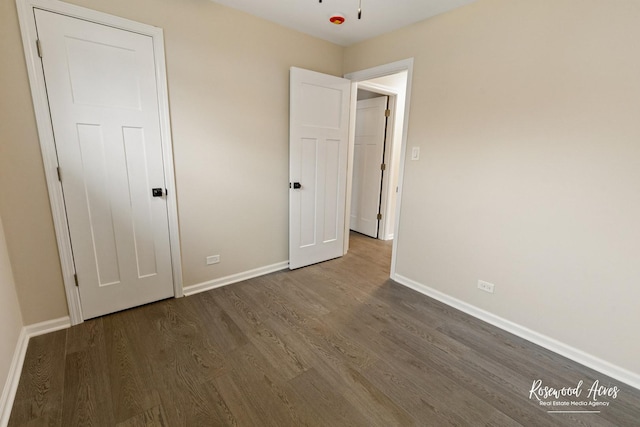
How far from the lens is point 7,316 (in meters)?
1.66

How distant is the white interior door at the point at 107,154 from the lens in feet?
6.16

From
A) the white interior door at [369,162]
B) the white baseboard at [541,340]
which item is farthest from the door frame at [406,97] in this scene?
the white interior door at [369,162]

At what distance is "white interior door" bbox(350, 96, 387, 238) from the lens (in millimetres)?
4273

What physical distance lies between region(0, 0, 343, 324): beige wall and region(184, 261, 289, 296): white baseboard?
0.05 m

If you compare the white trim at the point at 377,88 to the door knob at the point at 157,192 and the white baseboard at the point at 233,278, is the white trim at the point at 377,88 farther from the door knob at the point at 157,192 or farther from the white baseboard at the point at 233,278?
the door knob at the point at 157,192

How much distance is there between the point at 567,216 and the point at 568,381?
1.01m

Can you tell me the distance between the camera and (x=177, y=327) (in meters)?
2.14

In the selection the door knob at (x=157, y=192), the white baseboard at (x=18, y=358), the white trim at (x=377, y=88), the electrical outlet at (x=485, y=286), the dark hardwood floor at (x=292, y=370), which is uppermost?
the white trim at (x=377, y=88)

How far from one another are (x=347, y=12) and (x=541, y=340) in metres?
2.94

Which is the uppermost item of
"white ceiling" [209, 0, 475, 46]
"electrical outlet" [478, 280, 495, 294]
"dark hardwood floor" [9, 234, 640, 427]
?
"white ceiling" [209, 0, 475, 46]

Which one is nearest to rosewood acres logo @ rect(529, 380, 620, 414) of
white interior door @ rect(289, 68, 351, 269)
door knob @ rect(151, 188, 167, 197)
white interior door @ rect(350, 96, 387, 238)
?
white interior door @ rect(289, 68, 351, 269)

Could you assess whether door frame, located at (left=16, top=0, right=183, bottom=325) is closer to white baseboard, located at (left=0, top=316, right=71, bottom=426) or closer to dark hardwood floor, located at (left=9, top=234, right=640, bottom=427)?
white baseboard, located at (left=0, top=316, right=71, bottom=426)

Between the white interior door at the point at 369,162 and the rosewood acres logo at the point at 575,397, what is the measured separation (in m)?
2.98

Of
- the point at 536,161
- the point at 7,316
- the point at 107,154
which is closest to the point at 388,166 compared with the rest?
the point at 536,161
